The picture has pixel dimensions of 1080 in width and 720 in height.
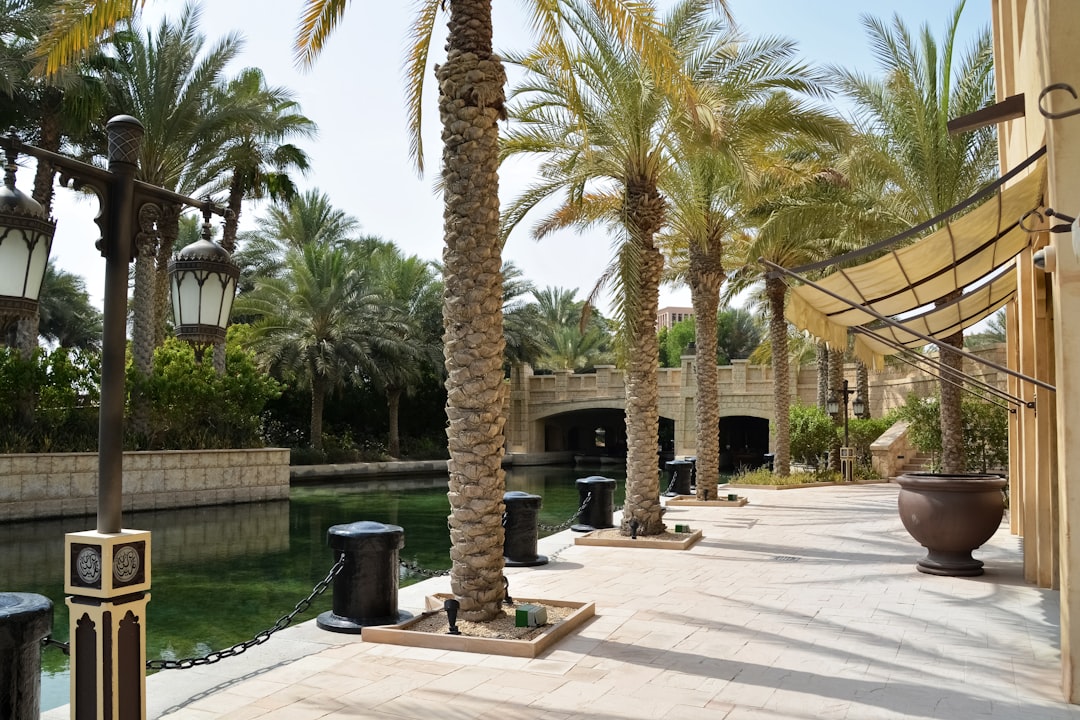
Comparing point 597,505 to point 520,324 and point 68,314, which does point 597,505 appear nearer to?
point 520,324

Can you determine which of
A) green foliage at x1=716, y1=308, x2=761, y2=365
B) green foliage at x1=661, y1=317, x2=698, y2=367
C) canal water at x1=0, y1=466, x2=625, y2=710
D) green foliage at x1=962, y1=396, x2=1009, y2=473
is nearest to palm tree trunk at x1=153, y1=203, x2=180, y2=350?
canal water at x1=0, y1=466, x2=625, y2=710

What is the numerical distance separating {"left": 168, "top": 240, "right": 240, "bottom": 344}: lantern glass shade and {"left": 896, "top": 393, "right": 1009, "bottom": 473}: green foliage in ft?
61.6

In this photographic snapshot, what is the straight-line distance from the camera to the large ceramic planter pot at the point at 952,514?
27.2ft

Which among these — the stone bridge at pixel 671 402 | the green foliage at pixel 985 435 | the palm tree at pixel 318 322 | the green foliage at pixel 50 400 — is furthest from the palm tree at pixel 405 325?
the green foliage at pixel 985 435

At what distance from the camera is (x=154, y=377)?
20.7 m

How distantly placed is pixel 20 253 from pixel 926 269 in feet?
22.3

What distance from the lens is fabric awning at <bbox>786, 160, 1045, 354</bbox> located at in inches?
258

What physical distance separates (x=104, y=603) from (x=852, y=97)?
50.7 ft

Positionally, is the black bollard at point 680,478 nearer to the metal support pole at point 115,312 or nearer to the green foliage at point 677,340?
the metal support pole at point 115,312

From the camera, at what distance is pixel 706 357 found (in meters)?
17.6

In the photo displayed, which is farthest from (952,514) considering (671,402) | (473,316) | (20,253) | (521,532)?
(671,402)

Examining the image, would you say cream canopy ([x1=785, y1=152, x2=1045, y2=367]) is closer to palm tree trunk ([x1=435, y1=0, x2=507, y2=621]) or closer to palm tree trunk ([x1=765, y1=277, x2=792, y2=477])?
palm tree trunk ([x1=435, y1=0, x2=507, y2=621])

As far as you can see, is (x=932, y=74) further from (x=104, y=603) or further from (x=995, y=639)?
(x=104, y=603)

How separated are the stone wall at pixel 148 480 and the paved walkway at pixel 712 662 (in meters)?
12.3
